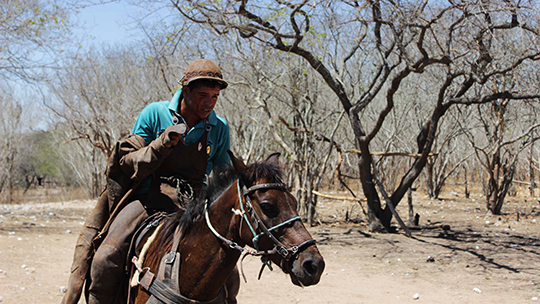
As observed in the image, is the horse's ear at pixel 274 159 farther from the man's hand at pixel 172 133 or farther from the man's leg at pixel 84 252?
the man's leg at pixel 84 252

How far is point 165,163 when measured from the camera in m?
3.06

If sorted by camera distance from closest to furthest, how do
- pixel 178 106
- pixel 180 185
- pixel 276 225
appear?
pixel 276 225 < pixel 178 106 < pixel 180 185

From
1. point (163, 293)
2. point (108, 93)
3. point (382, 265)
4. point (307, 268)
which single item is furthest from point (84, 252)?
point (108, 93)

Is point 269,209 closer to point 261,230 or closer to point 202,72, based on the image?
point 261,230

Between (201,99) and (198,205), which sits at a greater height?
(201,99)

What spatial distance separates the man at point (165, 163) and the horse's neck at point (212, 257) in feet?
1.17

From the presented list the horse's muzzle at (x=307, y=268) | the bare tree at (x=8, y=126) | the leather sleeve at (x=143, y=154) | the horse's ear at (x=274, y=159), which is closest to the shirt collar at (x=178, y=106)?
the leather sleeve at (x=143, y=154)

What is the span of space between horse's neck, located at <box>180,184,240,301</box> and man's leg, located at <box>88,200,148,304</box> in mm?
649

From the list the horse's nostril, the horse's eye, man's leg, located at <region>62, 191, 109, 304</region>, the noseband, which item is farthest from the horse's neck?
man's leg, located at <region>62, 191, 109, 304</region>

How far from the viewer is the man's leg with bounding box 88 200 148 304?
2.85m

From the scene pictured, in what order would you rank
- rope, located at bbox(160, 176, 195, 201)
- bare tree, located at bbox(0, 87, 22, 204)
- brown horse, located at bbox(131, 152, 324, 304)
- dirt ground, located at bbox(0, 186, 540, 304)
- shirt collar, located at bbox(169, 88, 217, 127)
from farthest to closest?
bare tree, located at bbox(0, 87, 22, 204) < dirt ground, located at bbox(0, 186, 540, 304) < rope, located at bbox(160, 176, 195, 201) < shirt collar, located at bbox(169, 88, 217, 127) < brown horse, located at bbox(131, 152, 324, 304)

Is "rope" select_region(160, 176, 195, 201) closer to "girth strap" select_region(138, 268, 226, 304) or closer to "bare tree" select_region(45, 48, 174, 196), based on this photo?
"girth strap" select_region(138, 268, 226, 304)

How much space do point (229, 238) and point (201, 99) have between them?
103 cm

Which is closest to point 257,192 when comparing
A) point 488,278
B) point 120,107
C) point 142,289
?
point 142,289
